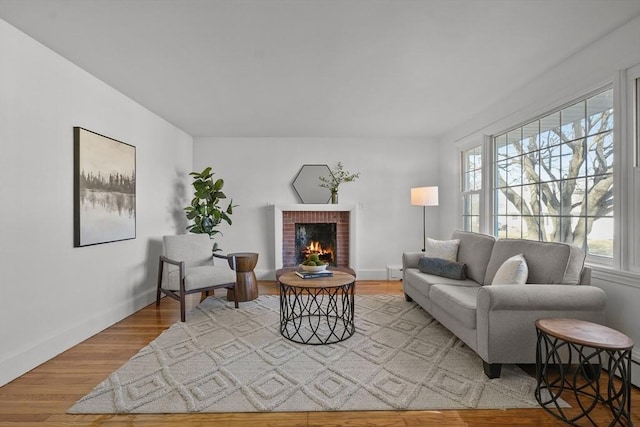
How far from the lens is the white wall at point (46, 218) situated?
7.57 ft

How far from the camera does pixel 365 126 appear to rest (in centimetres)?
493

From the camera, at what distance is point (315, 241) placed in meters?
5.81

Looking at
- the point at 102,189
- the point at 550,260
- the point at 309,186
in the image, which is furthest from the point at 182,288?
the point at 550,260

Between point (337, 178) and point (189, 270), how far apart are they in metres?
2.88

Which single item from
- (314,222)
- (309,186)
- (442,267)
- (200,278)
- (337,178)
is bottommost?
(200,278)

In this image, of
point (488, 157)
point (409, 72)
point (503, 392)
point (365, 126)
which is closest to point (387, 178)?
point (365, 126)

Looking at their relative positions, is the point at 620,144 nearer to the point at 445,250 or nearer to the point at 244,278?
the point at 445,250

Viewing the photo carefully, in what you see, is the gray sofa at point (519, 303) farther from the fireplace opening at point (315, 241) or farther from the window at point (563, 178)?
the fireplace opening at point (315, 241)

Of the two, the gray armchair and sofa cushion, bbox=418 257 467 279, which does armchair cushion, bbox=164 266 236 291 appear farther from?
sofa cushion, bbox=418 257 467 279

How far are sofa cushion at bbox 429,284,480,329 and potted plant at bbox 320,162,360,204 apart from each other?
2.75 m

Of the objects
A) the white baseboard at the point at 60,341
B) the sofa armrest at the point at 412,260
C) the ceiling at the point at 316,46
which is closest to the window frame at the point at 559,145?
the ceiling at the point at 316,46

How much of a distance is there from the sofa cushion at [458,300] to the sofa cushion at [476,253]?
0.74 ft

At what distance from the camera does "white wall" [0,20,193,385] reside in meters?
2.31

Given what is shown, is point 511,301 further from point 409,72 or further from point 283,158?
point 283,158
